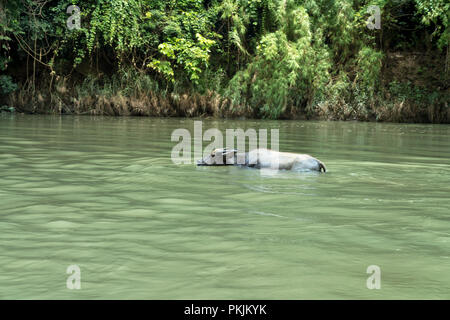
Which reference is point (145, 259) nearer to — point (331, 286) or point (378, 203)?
point (331, 286)

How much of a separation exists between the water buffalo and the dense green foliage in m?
11.4

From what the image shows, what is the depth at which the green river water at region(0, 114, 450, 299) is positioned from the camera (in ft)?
8.19

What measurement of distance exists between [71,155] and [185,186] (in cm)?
267

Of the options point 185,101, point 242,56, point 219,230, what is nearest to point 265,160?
point 219,230

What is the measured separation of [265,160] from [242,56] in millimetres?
13799

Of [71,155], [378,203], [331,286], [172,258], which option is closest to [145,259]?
[172,258]

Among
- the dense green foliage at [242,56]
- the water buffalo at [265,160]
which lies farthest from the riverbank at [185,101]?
the water buffalo at [265,160]

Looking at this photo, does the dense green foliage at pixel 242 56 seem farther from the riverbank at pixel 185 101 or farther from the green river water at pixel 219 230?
the green river water at pixel 219 230

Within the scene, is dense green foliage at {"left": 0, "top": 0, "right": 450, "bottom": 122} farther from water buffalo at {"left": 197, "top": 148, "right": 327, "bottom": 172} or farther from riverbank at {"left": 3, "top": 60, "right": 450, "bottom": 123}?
water buffalo at {"left": 197, "top": 148, "right": 327, "bottom": 172}

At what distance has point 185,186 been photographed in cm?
507

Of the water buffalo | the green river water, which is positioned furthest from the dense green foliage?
the green river water

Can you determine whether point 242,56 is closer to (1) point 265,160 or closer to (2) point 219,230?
(1) point 265,160

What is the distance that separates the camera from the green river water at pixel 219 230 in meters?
2.50

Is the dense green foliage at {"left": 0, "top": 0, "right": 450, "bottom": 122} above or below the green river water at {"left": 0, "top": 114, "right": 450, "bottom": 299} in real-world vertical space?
above
